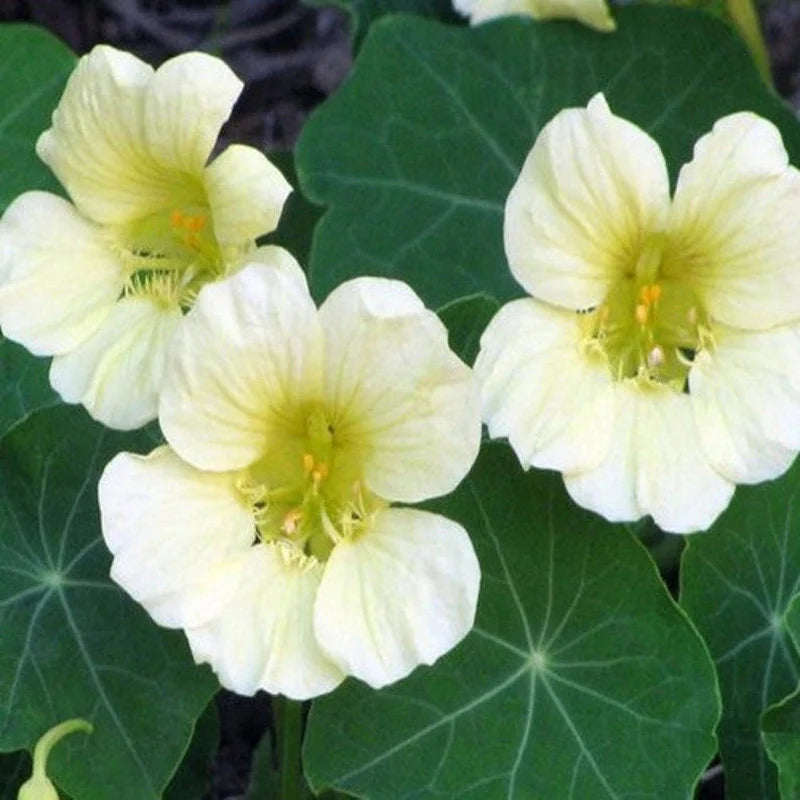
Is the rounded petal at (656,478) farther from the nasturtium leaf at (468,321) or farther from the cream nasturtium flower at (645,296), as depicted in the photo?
the nasturtium leaf at (468,321)

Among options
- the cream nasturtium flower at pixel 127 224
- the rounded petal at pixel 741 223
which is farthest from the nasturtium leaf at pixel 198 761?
the rounded petal at pixel 741 223

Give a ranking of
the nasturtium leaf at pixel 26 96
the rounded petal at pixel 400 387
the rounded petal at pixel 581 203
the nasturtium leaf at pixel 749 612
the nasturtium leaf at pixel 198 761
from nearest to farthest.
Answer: the rounded petal at pixel 400 387
the rounded petal at pixel 581 203
the nasturtium leaf at pixel 749 612
the nasturtium leaf at pixel 198 761
the nasturtium leaf at pixel 26 96

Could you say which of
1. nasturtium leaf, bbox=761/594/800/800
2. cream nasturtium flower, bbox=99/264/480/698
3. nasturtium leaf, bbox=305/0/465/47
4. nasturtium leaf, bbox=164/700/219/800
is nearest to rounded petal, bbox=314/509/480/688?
cream nasturtium flower, bbox=99/264/480/698

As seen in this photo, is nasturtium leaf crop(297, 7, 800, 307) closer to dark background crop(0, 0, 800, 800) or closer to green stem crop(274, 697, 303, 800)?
green stem crop(274, 697, 303, 800)

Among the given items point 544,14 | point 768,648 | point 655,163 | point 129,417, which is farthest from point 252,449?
point 544,14

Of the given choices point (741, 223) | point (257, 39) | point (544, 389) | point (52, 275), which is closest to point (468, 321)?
point (544, 389)

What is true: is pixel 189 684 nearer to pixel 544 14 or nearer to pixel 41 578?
pixel 41 578
